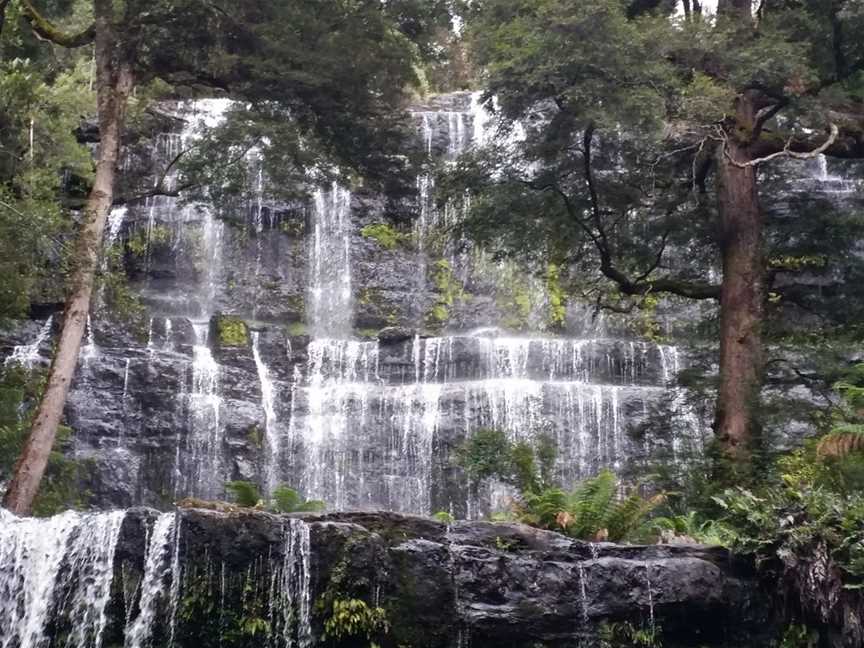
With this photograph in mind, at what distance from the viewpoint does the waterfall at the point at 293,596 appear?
30.9ft

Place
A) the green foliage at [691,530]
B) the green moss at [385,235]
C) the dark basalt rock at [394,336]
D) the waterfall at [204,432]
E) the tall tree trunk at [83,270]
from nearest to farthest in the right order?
1. the green foliage at [691,530]
2. the tall tree trunk at [83,270]
3. the waterfall at [204,432]
4. the dark basalt rock at [394,336]
5. the green moss at [385,235]

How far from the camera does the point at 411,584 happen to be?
31.6 ft

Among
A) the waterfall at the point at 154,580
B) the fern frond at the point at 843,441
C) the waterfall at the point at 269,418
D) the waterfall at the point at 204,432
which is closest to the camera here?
the waterfall at the point at 154,580

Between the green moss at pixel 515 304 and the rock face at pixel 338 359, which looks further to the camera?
the green moss at pixel 515 304

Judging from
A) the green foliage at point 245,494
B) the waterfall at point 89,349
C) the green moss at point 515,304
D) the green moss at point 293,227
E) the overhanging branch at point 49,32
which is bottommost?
the green foliage at point 245,494

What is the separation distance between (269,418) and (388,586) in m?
12.1

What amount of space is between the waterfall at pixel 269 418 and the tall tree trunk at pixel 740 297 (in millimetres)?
10008

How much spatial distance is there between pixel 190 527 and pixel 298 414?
12.1 metres

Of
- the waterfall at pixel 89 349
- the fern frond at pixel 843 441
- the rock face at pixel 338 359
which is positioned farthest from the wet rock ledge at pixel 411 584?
the waterfall at pixel 89 349

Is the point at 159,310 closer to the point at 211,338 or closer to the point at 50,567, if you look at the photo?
the point at 211,338

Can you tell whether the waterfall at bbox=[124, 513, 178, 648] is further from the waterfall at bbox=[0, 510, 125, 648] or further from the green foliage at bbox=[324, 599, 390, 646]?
the green foliage at bbox=[324, 599, 390, 646]

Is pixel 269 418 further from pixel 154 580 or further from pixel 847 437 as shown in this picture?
pixel 847 437

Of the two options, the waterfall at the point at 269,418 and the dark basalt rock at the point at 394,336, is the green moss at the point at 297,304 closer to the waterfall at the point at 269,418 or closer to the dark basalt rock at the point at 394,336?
the waterfall at the point at 269,418

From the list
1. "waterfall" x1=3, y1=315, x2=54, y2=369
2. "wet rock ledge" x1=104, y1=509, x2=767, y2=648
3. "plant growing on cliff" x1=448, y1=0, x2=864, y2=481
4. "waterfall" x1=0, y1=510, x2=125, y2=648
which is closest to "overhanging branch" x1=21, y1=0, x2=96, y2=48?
"plant growing on cliff" x1=448, y1=0, x2=864, y2=481
